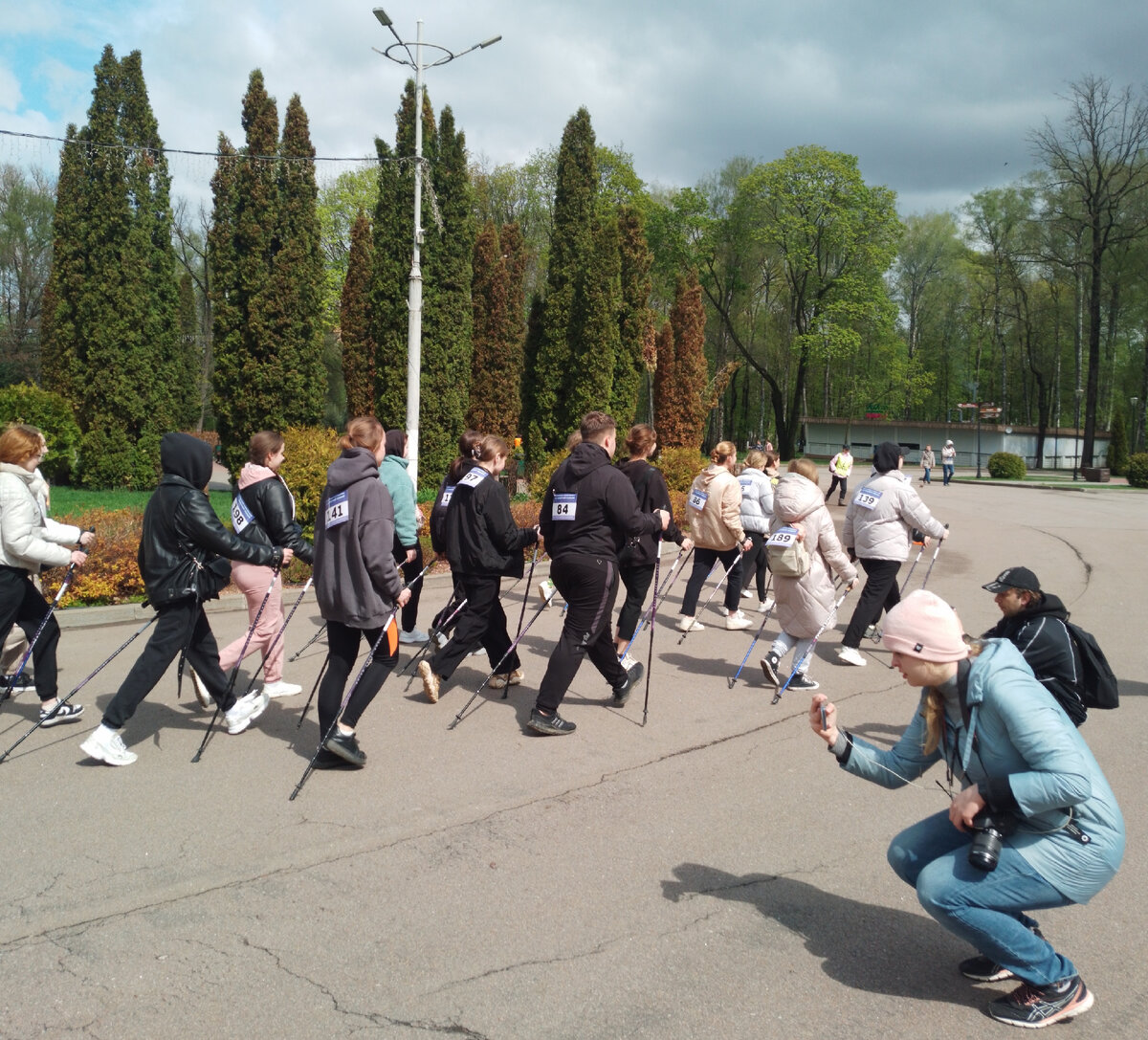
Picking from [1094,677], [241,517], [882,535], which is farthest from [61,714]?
[882,535]

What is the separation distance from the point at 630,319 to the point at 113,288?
1367 centimetres

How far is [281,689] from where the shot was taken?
689cm

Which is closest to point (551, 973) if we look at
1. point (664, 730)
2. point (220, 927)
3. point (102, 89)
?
point (220, 927)

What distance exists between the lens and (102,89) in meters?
22.8

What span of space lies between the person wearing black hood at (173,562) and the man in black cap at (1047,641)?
425 cm

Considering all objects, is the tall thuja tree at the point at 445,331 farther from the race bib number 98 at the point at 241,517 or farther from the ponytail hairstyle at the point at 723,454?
the race bib number 98 at the point at 241,517

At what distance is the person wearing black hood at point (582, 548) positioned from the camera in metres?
6.06

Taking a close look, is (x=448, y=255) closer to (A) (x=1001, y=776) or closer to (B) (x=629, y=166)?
(A) (x=1001, y=776)

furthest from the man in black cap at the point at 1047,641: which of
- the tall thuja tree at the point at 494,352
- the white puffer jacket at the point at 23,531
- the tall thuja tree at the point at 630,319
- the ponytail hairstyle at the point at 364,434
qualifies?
the tall thuja tree at the point at 494,352

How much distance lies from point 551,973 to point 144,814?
2544mm

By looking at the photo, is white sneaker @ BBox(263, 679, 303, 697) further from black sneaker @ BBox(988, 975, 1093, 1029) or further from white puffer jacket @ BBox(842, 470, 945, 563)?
black sneaker @ BBox(988, 975, 1093, 1029)

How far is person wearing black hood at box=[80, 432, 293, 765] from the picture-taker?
539cm

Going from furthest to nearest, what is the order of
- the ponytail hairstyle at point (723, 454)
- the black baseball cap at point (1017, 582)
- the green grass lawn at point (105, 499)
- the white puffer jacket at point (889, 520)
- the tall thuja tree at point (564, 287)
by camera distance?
the tall thuja tree at point (564, 287) < the green grass lawn at point (105, 499) < the ponytail hairstyle at point (723, 454) < the white puffer jacket at point (889, 520) < the black baseball cap at point (1017, 582)

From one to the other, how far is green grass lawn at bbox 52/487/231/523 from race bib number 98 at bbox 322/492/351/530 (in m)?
12.4
